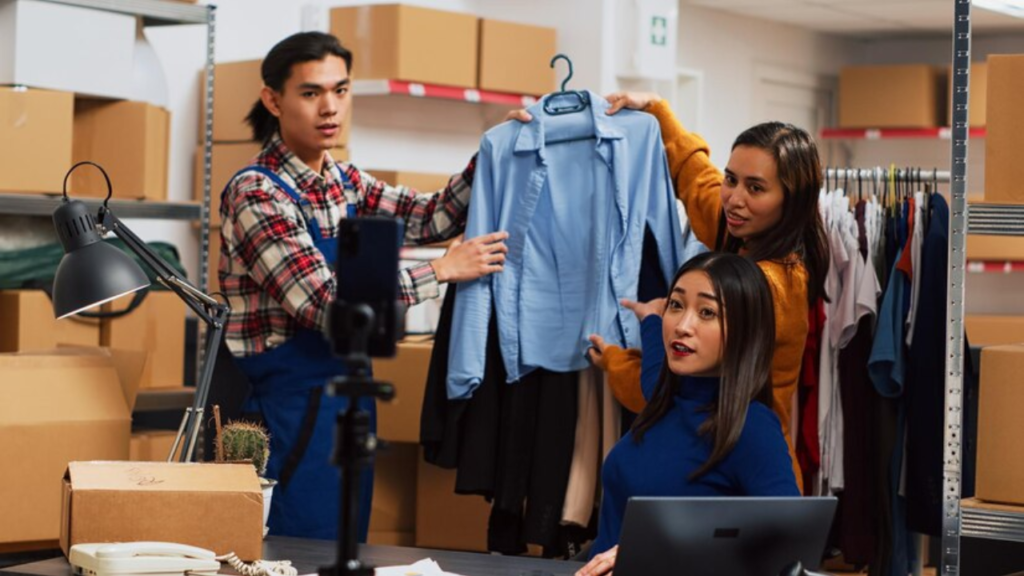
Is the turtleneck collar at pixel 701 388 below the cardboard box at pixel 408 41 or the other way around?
below

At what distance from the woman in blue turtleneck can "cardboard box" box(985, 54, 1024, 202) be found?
0.58 m

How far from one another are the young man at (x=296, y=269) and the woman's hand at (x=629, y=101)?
406mm

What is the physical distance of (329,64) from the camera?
3.35m

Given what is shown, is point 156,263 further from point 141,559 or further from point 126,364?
point 126,364

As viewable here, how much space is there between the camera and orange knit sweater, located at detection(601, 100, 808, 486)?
9.68 feet

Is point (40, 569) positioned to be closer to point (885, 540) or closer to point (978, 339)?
point (885, 540)

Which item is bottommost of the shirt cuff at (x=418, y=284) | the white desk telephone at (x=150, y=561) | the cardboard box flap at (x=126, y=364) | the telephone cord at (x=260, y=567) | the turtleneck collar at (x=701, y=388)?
the telephone cord at (x=260, y=567)

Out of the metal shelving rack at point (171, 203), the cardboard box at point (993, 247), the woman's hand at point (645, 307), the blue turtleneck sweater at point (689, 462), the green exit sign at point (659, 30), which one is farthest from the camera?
the cardboard box at point (993, 247)

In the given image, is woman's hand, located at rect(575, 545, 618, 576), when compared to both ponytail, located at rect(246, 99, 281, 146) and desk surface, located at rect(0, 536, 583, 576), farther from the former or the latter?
ponytail, located at rect(246, 99, 281, 146)

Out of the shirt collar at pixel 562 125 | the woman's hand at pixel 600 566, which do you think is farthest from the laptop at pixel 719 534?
the shirt collar at pixel 562 125

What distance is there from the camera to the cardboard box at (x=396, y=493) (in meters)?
4.33

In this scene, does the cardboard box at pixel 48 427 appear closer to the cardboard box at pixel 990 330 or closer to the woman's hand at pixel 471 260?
the woman's hand at pixel 471 260

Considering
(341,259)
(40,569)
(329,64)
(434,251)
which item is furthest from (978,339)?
(341,259)

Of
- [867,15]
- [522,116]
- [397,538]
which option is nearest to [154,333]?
[397,538]
